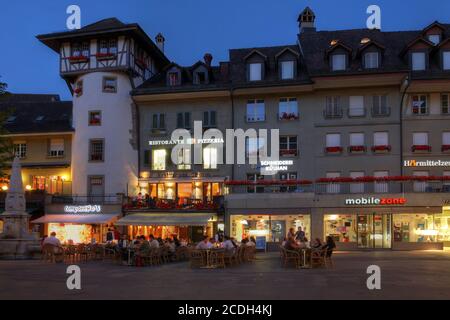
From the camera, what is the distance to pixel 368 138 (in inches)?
1506

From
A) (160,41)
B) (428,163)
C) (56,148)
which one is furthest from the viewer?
(160,41)

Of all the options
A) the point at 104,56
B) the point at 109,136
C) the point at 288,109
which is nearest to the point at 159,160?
the point at 109,136

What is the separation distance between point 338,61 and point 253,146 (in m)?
7.80

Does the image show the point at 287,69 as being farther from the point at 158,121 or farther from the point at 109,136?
the point at 109,136

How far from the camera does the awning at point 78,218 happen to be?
39.2 meters

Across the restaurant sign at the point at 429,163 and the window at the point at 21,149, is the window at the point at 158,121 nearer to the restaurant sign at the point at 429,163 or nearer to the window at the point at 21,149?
the window at the point at 21,149

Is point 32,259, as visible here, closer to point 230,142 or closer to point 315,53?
point 230,142

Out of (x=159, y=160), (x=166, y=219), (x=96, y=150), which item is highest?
(x=96, y=150)

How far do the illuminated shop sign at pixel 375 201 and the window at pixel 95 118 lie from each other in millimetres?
17756

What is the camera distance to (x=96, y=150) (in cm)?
4162

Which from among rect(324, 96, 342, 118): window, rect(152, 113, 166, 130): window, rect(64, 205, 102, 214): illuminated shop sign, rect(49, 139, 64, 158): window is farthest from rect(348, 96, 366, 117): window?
rect(49, 139, 64, 158): window

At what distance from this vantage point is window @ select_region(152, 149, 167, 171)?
41.2m

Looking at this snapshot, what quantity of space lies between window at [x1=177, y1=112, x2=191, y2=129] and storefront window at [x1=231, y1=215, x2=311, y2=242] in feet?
25.0

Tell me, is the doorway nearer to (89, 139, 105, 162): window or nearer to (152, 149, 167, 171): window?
(152, 149, 167, 171): window
